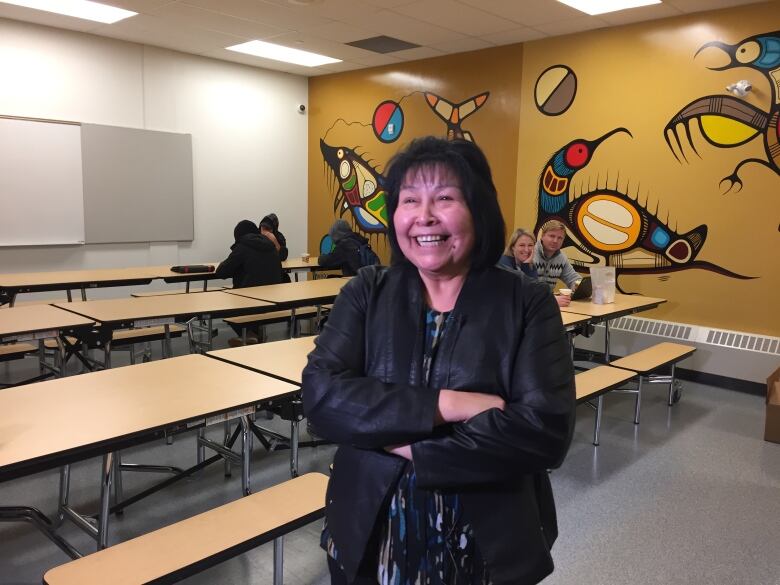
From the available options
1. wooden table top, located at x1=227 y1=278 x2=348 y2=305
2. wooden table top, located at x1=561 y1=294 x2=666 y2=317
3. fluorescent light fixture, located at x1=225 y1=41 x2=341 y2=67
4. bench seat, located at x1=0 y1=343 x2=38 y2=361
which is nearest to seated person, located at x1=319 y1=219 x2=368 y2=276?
wooden table top, located at x1=227 y1=278 x2=348 y2=305

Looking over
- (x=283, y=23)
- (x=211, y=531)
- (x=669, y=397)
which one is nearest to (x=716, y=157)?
(x=669, y=397)

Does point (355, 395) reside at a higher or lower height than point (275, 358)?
higher

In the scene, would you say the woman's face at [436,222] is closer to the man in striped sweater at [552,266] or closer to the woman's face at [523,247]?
the woman's face at [523,247]

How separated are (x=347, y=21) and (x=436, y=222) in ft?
16.2

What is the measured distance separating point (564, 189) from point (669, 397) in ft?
7.33

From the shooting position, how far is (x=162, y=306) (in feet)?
→ 12.7

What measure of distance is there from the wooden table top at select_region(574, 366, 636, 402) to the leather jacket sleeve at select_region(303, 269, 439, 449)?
2252mm

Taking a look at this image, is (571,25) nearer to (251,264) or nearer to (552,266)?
(552,266)

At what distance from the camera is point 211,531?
1.78 metres

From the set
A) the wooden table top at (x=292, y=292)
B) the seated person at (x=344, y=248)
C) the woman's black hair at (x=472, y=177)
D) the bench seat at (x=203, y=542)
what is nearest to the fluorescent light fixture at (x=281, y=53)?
the seated person at (x=344, y=248)

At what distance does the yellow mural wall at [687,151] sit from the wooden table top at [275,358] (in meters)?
3.62

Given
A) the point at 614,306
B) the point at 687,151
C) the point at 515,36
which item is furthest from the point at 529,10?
the point at 614,306

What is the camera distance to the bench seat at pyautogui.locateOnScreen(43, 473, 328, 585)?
60.8 inches

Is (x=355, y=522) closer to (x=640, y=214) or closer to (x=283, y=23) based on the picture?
(x=640, y=214)
